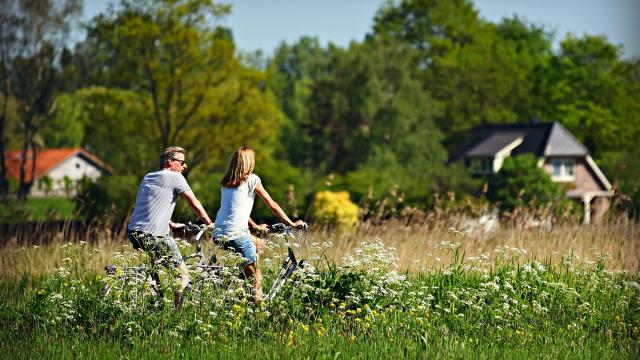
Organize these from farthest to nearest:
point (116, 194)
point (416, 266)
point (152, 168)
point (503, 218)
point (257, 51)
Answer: point (257, 51) < point (152, 168) < point (116, 194) < point (503, 218) < point (416, 266)

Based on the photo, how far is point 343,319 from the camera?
26.0 ft

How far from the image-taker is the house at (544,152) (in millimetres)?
52656

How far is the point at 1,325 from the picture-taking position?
27.3 ft

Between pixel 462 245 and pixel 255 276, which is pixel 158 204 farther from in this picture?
pixel 462 245

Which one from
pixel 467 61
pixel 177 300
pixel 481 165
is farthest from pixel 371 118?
pixel 177 300

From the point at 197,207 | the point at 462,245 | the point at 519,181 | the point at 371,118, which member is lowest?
the point at 462,245

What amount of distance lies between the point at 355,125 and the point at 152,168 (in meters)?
21.1

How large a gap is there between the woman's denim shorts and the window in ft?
157

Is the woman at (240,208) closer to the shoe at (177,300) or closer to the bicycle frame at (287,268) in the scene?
the bicycle frame at (287,268)

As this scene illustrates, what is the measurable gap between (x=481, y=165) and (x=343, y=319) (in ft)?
160

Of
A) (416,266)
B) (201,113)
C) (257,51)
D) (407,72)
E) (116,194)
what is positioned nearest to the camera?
(416,266)

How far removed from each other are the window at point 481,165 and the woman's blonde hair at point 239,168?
157 feet

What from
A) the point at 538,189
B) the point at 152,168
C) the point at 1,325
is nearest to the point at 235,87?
the point at 152,168

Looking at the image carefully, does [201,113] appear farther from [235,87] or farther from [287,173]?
[287,173]
